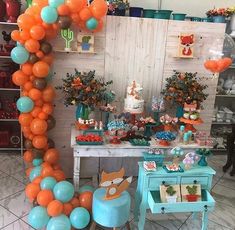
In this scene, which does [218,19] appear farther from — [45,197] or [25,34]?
[45,197]

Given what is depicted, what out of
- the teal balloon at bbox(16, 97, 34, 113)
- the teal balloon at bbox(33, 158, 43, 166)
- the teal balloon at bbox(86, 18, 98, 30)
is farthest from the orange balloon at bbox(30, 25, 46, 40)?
the teal balloon at bbox(33, 158, 43, 166)

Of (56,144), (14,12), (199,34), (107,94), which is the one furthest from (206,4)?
(56,144)

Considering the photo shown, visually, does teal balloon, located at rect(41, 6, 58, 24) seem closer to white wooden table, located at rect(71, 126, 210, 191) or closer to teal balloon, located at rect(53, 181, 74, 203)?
white wooden table, located at rect(71, 126, 210, 191)

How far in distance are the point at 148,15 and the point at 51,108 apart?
1.40 metres

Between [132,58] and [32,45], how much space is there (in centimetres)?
101

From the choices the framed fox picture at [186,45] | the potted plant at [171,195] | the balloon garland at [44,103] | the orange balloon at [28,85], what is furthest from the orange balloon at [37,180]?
the framed fox picture at [186,45]

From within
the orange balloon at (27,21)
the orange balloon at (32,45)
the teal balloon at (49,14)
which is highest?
the teal balloon at (49,14)

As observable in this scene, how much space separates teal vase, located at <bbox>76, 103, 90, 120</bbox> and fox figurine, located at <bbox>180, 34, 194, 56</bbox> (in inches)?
45.5

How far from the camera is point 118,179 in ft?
7.63

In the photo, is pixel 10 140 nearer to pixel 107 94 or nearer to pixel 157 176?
pixel 107 94

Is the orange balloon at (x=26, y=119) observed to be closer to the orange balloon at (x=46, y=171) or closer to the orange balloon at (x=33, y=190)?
the orange balloon at (x=46, y=171)

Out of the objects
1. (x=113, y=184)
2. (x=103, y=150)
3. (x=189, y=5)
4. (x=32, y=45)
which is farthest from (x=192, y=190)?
(x=189, y=5)

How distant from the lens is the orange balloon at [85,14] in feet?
8.70

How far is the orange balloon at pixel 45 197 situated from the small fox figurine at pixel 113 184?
19.2 inches
